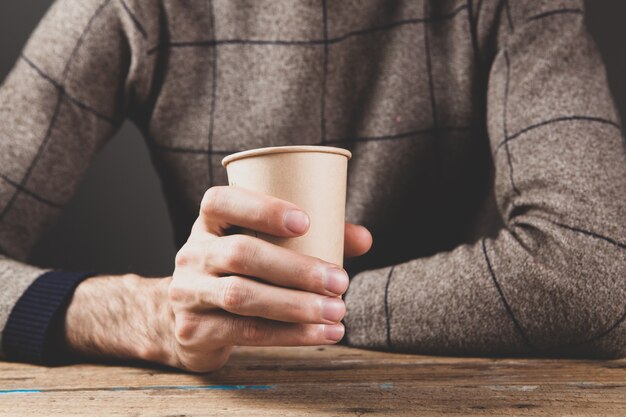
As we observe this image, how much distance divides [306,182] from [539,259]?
1.39ft

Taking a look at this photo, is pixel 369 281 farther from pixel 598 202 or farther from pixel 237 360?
pixel 598 202

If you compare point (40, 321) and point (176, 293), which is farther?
point (40, 321)

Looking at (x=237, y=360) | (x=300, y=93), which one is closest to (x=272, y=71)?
(x=300, y=93)

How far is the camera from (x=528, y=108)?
99cm

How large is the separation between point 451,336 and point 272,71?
679 mm

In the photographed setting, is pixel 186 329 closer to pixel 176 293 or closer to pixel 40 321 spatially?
pixel 176 293

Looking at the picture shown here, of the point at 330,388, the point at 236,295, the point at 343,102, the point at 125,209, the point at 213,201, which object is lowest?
the point at 330,388

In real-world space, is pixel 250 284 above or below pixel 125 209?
below

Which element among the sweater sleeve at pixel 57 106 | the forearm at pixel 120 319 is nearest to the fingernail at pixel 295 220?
the forearm at pixel 120 319

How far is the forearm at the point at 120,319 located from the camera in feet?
2.54

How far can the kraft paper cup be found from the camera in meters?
0.56

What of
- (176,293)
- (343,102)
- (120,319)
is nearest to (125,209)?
(343,102)

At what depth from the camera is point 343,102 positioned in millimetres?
1226

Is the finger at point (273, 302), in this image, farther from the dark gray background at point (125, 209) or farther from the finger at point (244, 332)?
the dark gray background at point (125, 209)
